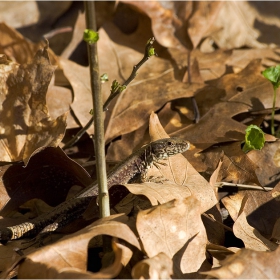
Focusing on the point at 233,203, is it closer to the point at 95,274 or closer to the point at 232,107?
the point at 232,107

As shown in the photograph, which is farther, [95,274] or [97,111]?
[97,111]

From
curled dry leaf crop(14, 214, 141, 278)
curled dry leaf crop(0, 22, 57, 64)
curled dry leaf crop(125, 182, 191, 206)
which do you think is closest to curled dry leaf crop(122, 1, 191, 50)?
curled dry leaf crop(0, 22, 57, 64)

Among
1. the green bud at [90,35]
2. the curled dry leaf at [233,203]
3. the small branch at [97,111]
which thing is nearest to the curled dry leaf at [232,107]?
the curled dry leaf at [233,203]

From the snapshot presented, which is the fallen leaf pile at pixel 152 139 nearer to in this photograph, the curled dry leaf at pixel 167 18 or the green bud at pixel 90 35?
the curled dry leaf at pixel 167 18

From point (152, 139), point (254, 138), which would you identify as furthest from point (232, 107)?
point (152, 139)

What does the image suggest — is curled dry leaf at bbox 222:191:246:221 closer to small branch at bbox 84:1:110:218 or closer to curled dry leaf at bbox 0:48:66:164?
small branch at bbox 84:1:110:218

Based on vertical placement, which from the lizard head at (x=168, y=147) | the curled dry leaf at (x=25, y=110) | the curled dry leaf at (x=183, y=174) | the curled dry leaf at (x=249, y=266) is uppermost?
the curled dry leaf at (x=25, y=110)
